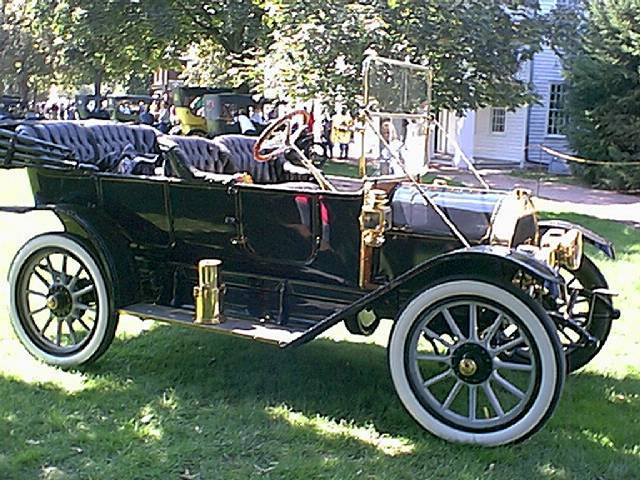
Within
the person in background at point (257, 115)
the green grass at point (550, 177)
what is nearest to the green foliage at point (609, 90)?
the green grass at point (550, 177)

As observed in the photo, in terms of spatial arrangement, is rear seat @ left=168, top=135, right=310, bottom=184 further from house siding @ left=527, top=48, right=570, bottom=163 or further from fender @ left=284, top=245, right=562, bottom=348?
house siding @ left=527, top=48, right=570, bottom=163

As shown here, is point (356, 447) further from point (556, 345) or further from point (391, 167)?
point (391, 167)

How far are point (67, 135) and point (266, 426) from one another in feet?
7.90

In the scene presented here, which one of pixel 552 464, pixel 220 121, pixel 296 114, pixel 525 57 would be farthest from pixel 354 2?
pixel 220 121

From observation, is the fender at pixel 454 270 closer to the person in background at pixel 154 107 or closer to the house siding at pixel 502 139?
the house siding at pixel 502 139

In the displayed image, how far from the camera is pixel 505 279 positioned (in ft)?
12.9

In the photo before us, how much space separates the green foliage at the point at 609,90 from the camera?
15.6m

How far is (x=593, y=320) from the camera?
473 cm

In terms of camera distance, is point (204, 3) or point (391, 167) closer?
point (391, 167)

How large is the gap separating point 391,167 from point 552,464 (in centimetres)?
165

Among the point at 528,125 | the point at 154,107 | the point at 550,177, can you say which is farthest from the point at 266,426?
the point at 154,107

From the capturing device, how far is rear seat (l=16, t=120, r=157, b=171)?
5105mm

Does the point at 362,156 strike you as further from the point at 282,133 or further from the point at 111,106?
the point at 111,106

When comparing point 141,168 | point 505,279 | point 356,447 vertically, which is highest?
point 141,168
